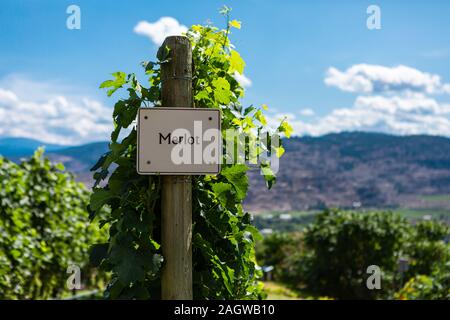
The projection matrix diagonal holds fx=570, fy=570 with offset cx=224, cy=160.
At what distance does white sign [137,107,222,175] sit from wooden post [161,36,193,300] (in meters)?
0.08

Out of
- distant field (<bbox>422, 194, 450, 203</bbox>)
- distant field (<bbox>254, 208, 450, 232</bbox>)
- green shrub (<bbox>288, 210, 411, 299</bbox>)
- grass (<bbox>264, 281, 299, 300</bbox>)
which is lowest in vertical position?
distant field (<bbox>254, 208, 450, 232</bbox>)

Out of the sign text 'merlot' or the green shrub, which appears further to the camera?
the green shrub

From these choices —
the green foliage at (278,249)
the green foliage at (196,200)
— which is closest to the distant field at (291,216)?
the green foliage at (278,249)

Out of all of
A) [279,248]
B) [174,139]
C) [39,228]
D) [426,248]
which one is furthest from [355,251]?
[174,139]

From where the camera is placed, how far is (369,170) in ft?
314

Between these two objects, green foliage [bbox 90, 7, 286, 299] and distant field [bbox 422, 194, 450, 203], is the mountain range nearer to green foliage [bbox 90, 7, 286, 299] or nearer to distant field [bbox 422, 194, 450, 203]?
distant field [bbox 422, 194, 450, 203]

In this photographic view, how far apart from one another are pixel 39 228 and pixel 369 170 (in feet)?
301

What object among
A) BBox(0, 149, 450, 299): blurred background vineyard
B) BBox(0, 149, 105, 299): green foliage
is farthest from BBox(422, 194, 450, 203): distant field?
BBox(0, 149, 105, 299): green foliage

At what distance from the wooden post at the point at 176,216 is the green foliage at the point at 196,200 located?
52mm

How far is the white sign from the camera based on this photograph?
7.63ft

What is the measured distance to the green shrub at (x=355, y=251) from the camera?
1344 cm

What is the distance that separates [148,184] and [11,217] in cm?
525

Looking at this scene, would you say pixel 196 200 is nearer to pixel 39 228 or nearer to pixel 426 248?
pixel 39 228

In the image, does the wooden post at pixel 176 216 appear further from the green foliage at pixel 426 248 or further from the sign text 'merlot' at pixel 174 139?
the green foliage at pixel 426 248
